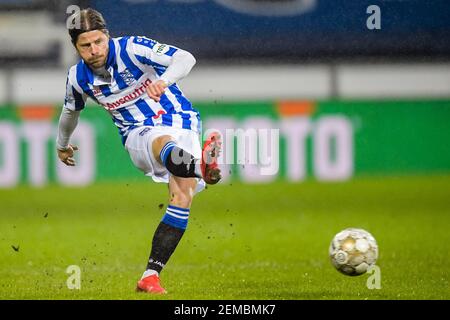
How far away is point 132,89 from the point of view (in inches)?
259

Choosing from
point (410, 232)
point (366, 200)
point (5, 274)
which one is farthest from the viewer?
point (366, 200)

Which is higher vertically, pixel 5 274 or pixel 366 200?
pixel 5 274

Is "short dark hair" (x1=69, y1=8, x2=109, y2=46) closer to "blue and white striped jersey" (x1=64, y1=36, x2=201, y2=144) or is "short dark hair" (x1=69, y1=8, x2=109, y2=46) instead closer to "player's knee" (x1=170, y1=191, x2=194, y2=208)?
"blue and white striped jersey" (x1=64, y1=36, x2=201, y2=144)

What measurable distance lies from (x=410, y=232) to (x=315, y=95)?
5.93m

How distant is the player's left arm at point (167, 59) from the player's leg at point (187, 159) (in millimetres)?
357

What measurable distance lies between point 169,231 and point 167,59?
3.24ft

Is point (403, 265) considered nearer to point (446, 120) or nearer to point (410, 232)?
point (410, 232)

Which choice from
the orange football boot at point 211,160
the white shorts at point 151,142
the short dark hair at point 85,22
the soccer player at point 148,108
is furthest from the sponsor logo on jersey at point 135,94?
the orange football boot at point 211,160

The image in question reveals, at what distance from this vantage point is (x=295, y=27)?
1521 cm

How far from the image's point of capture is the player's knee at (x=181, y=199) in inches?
246

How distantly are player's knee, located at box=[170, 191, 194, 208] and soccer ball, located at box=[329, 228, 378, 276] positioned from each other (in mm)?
935

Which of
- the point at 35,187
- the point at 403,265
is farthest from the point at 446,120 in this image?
the point at 403,265

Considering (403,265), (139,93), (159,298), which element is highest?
(139,93)

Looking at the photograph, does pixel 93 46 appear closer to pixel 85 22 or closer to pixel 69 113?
pixel 85 22
